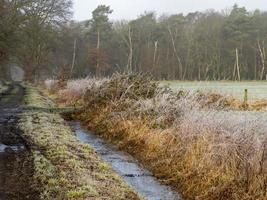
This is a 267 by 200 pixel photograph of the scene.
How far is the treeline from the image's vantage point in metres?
69.8

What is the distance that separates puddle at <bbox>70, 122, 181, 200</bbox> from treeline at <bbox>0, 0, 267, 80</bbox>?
51.7m

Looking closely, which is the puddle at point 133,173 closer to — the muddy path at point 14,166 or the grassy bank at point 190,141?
the grassy bank at point 190,141

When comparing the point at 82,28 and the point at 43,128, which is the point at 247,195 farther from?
the point at 82,28

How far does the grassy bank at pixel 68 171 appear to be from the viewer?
815 cm

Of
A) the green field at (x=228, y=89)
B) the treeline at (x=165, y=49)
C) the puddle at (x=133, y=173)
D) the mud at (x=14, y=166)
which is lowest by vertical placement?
the puddle at (x=133, y=173)

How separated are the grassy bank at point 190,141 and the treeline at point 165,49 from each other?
1921 inches

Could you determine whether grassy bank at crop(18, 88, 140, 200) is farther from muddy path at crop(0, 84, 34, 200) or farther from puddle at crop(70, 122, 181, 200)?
puddle at crop(70, 122, 181, 200)

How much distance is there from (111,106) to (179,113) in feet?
16.6

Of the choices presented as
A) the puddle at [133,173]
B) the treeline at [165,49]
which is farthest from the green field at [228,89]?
the treeline at [165,49]

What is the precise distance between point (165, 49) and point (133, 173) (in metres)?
69.2

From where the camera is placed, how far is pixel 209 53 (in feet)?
247

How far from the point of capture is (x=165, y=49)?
7912 cm

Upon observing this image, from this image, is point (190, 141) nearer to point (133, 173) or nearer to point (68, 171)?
point (133, 173)

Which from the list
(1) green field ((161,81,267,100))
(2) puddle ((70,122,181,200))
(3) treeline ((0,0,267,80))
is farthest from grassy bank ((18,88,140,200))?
(3) treeline ((0,0,267,80))
